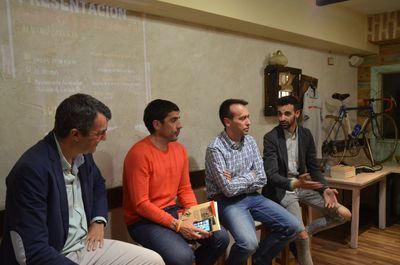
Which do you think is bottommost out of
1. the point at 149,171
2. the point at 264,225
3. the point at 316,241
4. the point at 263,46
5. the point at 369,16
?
the point at 316,241

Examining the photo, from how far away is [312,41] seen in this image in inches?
143

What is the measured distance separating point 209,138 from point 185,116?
33 centimetres

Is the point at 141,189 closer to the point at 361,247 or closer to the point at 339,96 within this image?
the point at 361,247

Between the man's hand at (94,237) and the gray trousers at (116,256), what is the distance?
0.02 metres

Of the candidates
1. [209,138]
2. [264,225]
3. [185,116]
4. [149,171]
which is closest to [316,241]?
[264,225]

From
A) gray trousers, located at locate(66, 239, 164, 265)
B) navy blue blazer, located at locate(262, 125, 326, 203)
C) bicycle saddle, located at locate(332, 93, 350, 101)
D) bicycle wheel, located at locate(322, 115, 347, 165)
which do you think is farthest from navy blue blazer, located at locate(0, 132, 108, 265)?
bicycle saddle, located at locate(332, 93, 350, 101)

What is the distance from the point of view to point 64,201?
1.47m

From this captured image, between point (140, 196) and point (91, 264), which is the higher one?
point (140, 196)

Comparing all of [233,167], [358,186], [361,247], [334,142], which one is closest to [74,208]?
[233,167]

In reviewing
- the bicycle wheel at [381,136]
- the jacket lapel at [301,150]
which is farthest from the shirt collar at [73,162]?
the bicycle wheel at [381,136]

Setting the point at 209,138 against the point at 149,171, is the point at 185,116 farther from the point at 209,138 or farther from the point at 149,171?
the point at 149,171

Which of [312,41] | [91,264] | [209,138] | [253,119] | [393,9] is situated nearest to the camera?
[91,264]

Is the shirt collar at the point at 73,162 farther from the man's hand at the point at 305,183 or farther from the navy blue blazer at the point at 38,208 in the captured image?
the man's hand at the point at 305,183

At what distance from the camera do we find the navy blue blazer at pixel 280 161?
8.35 ft
